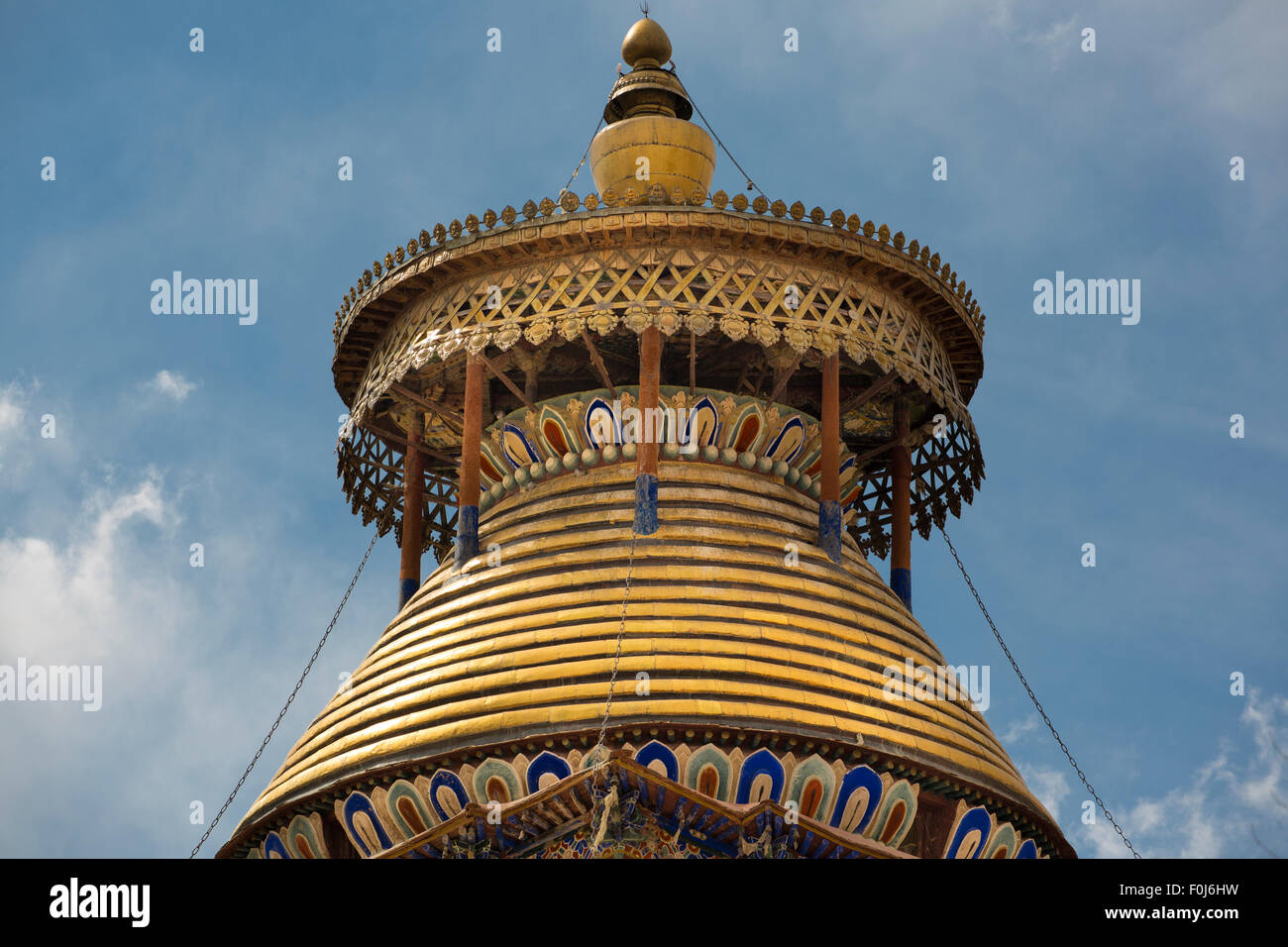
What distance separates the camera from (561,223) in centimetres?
3138

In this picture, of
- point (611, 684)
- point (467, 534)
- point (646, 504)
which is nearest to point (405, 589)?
point (467, 534)

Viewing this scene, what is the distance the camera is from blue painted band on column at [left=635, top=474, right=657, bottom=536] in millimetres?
29812

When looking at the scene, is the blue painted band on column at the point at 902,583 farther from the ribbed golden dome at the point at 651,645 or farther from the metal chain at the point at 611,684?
the metal chain at the point at 611,684

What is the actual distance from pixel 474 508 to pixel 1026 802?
301 inches

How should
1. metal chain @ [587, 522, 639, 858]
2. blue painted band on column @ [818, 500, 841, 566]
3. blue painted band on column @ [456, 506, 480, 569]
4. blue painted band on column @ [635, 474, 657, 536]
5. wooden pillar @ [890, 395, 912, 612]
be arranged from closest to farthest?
metal chain @ [587, 522, 639, 858] < blue painted band on column @ [635, 474, 657, 536] < blue painted band on column @ [818, 500, 841, 566] < blue painted band on column @ [456, 506, 480, 569] < wooden pillar @ [890, 395, 912, 612]

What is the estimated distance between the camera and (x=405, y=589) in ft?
111

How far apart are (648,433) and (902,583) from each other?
5.08 meters

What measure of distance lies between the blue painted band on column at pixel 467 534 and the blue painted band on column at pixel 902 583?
19.7 feet

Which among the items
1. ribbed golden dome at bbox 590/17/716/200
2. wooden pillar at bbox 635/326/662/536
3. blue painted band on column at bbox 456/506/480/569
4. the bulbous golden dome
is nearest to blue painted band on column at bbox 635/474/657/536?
wooden pillar at bbox 635/326/662/536

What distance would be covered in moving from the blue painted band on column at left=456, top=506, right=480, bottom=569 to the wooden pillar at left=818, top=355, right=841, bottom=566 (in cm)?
429

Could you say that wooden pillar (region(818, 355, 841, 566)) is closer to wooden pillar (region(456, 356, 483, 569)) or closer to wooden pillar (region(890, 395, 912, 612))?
wooden pillar (region(890, 395, 912, 612))

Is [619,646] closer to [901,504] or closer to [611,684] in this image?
[611,684]
